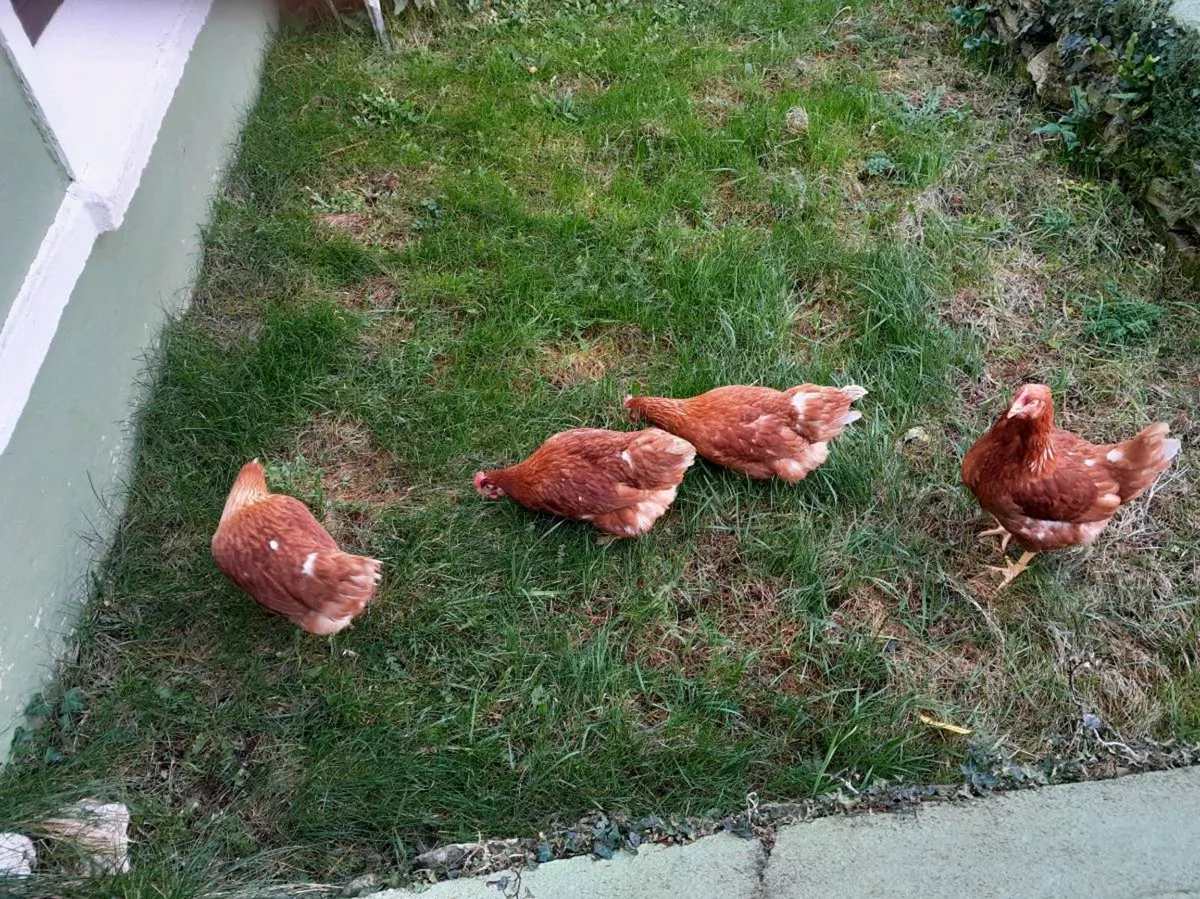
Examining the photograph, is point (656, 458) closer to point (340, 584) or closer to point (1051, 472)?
point (340, 584)

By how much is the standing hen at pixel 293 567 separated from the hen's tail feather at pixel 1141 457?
2.65 metres

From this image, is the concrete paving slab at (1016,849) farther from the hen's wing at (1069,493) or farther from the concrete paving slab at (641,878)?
the hen's wing at (1069,493)

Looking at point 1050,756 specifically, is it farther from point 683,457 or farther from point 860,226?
point 860,226

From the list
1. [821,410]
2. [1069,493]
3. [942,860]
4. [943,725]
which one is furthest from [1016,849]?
[821,410]

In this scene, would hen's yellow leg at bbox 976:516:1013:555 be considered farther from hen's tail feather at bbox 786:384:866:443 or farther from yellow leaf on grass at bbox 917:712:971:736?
yellow leaf on grass at bbox 917:712:971:736

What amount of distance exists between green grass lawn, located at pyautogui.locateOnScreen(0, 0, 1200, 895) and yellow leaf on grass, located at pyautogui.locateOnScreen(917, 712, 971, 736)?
4 centimetres

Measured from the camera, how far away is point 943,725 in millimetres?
2738

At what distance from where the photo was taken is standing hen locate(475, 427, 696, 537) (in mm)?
3014

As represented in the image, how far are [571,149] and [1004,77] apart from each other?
284 cm

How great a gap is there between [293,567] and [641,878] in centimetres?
149

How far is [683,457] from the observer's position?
9.96ft

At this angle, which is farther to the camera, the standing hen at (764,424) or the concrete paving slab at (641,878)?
the standing hen at (764,424)

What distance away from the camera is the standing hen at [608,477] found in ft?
9.89

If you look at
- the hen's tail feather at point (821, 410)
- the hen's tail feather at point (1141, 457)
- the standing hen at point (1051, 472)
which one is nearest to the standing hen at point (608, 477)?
the hen's tail feather at point (821, 410)
